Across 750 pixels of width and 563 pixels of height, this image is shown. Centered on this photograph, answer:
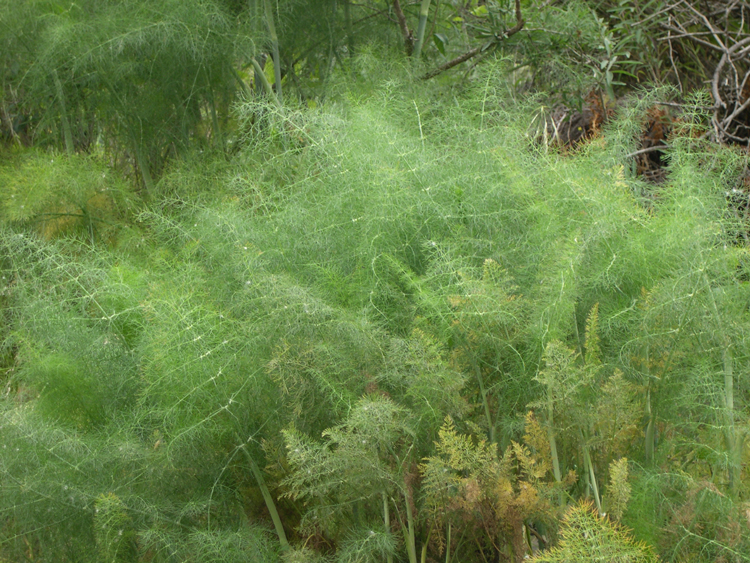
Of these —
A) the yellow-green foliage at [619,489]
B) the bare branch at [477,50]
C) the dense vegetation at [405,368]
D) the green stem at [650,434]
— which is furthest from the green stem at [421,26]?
the yellow-green foliage at [619,489]

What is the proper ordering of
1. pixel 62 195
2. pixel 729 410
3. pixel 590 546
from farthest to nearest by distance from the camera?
pixel 62 195, pixel 729 410, pixel 590 546

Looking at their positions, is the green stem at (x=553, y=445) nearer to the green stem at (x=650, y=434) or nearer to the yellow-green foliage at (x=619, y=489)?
the yellow-green foliage at (x=619, y=489)

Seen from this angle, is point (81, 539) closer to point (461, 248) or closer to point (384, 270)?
point (384, 270)

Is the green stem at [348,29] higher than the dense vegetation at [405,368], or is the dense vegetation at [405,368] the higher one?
the green stem at [348,29]

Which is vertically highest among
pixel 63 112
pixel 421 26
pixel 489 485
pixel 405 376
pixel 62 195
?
pixel 421 26

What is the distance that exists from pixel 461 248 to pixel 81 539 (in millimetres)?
1103

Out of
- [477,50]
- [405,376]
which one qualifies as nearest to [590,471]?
[405,376]

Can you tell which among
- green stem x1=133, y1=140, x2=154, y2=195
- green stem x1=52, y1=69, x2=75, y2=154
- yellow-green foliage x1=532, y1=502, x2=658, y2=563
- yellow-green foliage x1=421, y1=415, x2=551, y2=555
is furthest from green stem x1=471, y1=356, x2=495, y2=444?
green stem x1=52, y1=69, x2=75, y2=154

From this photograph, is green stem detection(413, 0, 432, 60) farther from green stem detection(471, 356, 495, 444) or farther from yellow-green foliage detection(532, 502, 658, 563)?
yellow-green foliage detection(532, 502, 658, 563)

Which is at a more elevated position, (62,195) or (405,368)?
(62,195)

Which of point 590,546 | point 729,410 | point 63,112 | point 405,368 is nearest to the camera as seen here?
point 590,546

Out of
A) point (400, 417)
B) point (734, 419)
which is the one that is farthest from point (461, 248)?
point (734, 419)

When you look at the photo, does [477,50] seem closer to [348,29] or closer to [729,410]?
[348,29]

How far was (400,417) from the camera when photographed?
1417mm
